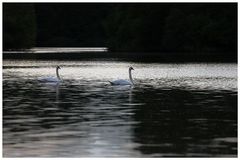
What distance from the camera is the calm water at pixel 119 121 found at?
14.5 metres

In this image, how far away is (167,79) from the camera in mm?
38219

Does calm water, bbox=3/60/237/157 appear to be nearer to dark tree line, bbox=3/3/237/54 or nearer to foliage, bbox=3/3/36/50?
dark tree line, bbox=3/3/237/54

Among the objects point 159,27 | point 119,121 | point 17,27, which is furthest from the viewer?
point 17,27

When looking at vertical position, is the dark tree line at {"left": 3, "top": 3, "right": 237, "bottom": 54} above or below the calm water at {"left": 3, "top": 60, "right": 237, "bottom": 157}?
above

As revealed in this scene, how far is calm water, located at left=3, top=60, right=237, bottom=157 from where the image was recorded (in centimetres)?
1452

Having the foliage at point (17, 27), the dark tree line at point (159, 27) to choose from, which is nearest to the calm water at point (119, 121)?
the dark tree line at point (159, 27)

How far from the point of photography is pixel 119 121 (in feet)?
61.7

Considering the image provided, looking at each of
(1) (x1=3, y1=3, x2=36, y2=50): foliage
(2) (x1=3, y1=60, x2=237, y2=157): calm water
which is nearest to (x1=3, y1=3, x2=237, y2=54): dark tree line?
(1) (x1=3, y1=3, x2=36, y2=50): foliage

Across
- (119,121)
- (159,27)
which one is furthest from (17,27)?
(119,121)

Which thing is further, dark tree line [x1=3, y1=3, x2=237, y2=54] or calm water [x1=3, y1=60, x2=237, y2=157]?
dark tree line [x1=3, y1=3, x2=237, y2=54]

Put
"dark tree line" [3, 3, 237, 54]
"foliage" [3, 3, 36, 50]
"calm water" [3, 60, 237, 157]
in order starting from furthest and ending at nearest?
"foliage" [3, 3, 36, 50] → "dark tree line" [3, 3, 237, 54] → "calm water" [3, 60, 237, 157]

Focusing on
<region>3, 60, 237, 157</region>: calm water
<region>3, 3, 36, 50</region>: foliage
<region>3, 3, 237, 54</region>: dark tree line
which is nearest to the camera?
<region>3, 60, 237, 157</region>: calm water

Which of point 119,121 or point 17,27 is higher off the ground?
point 17,27

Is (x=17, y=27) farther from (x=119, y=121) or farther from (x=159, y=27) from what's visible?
(x=119, y=121)
